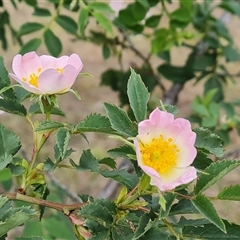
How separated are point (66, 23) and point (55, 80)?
76cm

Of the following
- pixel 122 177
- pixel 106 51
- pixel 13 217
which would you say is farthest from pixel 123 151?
pixel 106 51

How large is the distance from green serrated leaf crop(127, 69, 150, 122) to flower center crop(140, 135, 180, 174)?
3 cm

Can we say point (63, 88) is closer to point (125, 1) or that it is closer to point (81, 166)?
point (81, 166)

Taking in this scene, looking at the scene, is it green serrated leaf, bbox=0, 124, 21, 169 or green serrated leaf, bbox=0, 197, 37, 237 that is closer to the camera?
green serrated leaf, bbox=0, 197, 37, 237

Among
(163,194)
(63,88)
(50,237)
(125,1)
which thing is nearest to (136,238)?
(163,194)

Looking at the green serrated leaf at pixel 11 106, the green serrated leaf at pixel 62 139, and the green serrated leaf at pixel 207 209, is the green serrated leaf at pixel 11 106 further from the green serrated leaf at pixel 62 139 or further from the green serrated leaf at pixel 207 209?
the green serrated leaf at pixel 207 209

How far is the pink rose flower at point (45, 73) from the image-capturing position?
623 millimetres

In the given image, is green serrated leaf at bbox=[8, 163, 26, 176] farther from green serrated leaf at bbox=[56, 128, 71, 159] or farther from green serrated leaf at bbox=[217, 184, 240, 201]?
green serrated leaf at bbox=[217, 184, 240, 201]

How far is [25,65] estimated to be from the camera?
693 mm

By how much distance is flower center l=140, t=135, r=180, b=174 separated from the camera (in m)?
0.58

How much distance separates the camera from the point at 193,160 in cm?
59

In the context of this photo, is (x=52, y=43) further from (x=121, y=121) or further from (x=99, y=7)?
(x=121, y=121)

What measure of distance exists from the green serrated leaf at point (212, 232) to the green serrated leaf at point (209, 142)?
0.26ft

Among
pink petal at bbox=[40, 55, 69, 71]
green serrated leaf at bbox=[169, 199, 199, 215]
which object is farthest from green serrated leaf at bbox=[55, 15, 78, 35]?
green serrated leaf at bbox=[169, 199, 199, 215]
